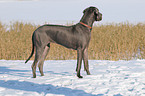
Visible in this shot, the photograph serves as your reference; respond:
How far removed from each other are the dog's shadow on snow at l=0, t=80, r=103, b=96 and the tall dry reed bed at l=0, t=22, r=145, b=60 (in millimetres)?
5378

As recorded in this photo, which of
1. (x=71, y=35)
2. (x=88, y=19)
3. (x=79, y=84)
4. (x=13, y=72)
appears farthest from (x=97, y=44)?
(x=79, y=84)

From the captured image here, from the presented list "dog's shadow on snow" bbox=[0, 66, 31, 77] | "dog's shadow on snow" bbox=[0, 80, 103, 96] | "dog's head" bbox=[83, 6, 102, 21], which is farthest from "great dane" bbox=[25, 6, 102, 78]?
"dog's shadow on snow" bbox=[0, 66, 31, 77]

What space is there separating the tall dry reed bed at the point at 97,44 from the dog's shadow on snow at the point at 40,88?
5.38 m

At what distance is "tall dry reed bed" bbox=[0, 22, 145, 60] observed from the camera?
38.4ft

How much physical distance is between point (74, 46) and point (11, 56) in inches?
261

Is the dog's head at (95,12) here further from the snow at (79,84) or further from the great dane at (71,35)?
the snow at (79,84)

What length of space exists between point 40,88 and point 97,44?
Result: 7367 millimetres

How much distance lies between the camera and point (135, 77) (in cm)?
645

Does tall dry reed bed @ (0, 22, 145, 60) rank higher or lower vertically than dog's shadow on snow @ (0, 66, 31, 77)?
higher

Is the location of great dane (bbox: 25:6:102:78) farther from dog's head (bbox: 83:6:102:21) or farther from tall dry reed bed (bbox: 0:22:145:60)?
tall dry reed bed (bbox: 0:22:145:60)

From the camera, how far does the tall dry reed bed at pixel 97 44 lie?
11703 mm

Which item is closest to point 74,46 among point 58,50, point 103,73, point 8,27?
point 103,73

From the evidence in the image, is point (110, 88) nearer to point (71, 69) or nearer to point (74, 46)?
point (74, 46)

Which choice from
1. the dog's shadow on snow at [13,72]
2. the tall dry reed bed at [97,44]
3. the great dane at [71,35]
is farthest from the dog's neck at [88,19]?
the tall dry reed bed at [97,44]
